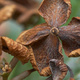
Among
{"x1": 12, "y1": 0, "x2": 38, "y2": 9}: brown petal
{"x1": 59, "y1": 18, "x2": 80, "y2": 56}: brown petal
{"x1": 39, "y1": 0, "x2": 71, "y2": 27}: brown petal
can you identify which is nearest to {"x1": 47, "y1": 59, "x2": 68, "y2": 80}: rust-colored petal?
{"x1": 59, "y1": 18, "x2": 80, "y2": 56}: brown petal

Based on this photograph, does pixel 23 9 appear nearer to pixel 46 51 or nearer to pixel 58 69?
pixel 46 51

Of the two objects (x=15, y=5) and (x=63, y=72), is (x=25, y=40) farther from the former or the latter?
(x=15, y=5)

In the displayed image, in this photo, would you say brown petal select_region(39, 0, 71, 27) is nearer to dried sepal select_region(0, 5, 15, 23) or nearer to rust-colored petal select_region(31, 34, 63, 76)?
rust-colored petal select_region(31, 34, 63, 76)

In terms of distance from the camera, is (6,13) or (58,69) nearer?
(58,69)

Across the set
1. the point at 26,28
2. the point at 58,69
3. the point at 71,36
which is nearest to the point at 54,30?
the point at 71,36

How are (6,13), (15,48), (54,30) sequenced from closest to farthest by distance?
(15,48) < (54,30) < (6,13)

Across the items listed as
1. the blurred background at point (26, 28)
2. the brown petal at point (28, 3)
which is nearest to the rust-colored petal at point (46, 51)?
the blurred background at point (26, 28)

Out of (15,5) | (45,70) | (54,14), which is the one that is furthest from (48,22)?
(15,5)

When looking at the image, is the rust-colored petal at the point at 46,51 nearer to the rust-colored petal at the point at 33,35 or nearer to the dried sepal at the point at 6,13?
the rust-colored petal at the point at 33,35
